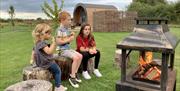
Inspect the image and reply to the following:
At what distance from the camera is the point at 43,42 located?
3.76 metres

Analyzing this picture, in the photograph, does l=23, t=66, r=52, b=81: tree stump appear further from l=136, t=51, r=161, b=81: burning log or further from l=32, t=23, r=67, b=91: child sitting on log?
l=136, t=51, r=161, b=81: burning log

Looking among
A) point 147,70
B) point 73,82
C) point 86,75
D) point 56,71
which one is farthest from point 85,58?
point 147,70

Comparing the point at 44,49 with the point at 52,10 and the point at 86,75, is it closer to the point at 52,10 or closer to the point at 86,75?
the point at 86,75

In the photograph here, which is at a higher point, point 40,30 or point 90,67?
point 40,30

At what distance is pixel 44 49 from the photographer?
12.3ft

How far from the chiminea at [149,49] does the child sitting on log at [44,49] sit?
3.81 feet

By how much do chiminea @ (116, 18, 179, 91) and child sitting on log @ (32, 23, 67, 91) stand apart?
116 cm

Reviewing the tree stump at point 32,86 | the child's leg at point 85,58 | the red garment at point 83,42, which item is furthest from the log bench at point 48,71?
the tree stump at point 32,86

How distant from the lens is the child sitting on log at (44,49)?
3.72 m

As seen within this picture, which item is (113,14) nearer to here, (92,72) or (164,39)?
(92,72)

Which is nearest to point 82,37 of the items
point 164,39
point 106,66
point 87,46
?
point 87,46

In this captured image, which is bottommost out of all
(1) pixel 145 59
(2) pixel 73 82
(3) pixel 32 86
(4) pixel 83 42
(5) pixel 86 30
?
(2) pixel 73 82

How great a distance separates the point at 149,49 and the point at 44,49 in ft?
5.37

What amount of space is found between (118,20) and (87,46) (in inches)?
510
